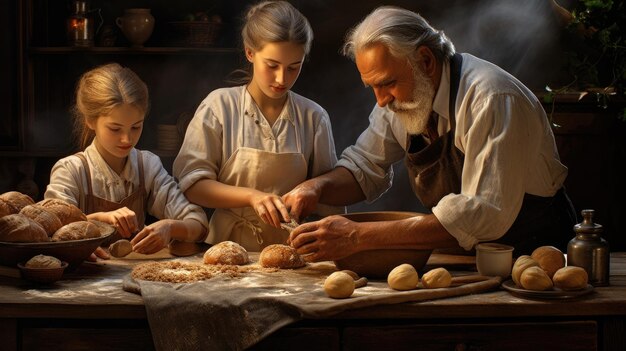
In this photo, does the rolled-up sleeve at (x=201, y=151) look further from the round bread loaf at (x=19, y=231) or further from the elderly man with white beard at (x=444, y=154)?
the round bread loaf at (x=19, y=231)

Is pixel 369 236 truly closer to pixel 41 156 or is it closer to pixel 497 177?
pixel 497 177

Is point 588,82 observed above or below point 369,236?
above

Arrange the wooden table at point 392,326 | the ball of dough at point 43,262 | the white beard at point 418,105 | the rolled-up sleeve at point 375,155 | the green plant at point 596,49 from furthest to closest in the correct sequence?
the green plant at point 596,49, the rolled-up sleeve at point 375,155, the white beard at point 418,105, the ball of dough at point 43,262, the wooden table at point 392,326

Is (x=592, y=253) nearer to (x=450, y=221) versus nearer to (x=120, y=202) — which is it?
(x=450, y=221)

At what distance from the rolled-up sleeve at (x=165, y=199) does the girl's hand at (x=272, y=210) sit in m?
0.33

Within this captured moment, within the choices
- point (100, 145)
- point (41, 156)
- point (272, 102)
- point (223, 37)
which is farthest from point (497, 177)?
point (41, 156)

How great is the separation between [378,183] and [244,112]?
2.20ft

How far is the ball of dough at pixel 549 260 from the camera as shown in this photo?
301cm

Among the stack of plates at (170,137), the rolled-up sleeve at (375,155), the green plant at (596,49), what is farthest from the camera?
the stack of plates at (170,137)

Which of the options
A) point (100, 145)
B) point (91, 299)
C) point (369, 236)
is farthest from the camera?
point (100, 145)

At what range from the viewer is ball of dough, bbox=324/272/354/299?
277 cm

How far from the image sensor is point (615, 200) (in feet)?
18.5

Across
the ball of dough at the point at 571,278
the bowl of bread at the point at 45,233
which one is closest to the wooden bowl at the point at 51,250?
the bowl of bread at the point at 45,233

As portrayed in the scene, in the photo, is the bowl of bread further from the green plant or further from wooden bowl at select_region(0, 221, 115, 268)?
the green plant
